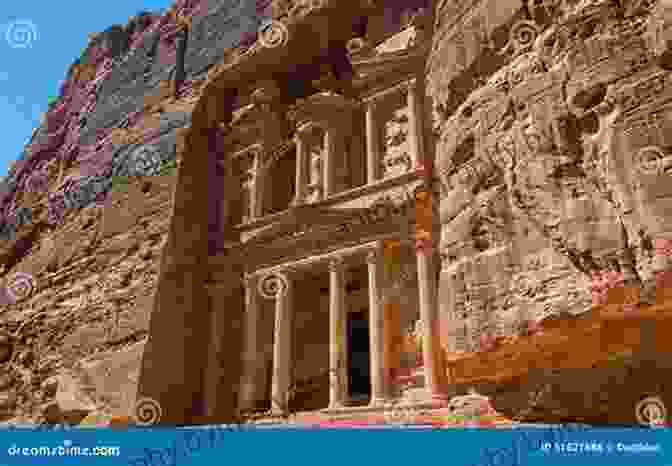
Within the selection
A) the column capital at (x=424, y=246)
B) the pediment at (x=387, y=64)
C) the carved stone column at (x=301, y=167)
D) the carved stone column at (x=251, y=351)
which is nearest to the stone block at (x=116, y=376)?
the carved stone column at (x=251, y=351)

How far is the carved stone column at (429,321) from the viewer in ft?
29.9

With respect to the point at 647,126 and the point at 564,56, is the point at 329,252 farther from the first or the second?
the point at 647,126

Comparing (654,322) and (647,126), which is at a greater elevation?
(647,126)

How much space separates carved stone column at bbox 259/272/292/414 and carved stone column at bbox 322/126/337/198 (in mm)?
2085

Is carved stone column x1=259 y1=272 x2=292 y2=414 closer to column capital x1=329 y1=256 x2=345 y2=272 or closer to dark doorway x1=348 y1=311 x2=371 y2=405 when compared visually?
column capital x1=329 y1=256 x2=345 y2=272

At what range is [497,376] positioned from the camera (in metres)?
7.04

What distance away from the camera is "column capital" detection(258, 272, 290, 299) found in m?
11.4

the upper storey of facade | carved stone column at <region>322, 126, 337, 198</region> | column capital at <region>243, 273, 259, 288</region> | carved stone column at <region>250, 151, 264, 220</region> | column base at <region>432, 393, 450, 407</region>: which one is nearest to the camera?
column base at <region>432, 393, 450, 407</region>

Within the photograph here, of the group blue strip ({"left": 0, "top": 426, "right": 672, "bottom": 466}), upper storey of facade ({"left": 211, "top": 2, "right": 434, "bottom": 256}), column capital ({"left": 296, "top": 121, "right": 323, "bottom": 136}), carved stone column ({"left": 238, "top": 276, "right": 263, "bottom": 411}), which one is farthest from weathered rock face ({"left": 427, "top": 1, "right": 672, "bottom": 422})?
column capital ({"left": 296, "top": 121, "right": 323, "bottom": 136})

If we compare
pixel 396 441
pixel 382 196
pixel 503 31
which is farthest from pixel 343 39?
pixel 396 441

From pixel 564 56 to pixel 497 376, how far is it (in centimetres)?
379

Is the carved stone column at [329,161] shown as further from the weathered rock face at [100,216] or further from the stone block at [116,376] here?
the stone block at [116,376]

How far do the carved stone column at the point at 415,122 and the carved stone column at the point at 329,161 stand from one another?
186 cm

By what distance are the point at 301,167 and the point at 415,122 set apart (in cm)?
285
